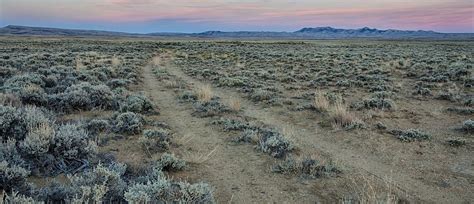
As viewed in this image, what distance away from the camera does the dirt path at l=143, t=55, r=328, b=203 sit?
5.70 meters

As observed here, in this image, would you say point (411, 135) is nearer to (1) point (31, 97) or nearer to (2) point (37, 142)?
(2) point (37, 142)

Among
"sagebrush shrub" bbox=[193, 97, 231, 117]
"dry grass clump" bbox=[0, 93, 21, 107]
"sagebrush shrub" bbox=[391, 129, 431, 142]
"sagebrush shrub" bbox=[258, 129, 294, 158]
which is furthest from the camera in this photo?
"sagebrush shrub" bbox=[193, 97, 231, 117]

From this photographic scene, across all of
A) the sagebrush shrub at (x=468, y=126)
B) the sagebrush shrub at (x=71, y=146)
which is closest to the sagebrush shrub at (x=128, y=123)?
the sagebrush shrub at (x=71, y=146)

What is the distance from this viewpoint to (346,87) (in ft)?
55.1

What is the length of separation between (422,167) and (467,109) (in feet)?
19.1

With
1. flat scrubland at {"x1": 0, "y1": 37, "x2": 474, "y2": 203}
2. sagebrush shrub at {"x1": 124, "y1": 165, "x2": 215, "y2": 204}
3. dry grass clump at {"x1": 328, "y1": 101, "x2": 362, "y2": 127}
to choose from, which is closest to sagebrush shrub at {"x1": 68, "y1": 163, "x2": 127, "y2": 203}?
flat scrubland at {"x1": 0, "y1": 37, "x2": 474, "y2": 203}

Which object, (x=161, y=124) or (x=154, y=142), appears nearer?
(x=154, y=142)

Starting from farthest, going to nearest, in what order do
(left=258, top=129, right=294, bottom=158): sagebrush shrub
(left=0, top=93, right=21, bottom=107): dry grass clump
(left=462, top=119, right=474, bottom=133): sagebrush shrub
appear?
(left=0, top=93, right=21, bottom=107): dry grass clump → (left=462, top=119, right=474, bottom=133): sagebrush shrub → (left=258, top=129, right=294, bottom=158): sagebrush shrub

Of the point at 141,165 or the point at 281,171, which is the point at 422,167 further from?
the point at 141,165

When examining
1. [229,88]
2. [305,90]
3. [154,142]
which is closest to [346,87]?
[305,90]

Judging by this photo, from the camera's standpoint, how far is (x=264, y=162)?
7.13m

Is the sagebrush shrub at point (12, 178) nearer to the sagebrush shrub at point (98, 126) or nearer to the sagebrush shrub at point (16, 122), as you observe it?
the sagebrush shrub at point (16, 122)

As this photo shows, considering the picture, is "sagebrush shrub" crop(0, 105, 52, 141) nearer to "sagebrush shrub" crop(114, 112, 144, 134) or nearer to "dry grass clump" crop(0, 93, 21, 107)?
"sagebrush shrub" crop(114, 112, 144, 134)

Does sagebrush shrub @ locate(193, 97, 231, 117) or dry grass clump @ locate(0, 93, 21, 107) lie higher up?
dry grass clump @ locate(0, 93, 21, 107)
